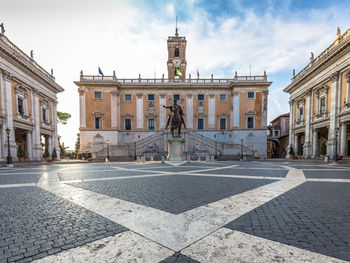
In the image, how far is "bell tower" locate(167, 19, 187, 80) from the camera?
4066 cm

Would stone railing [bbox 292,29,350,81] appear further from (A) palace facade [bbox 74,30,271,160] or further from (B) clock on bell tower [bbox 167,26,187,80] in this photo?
(B) clock on bell tower [bbox 167,26,187,80]

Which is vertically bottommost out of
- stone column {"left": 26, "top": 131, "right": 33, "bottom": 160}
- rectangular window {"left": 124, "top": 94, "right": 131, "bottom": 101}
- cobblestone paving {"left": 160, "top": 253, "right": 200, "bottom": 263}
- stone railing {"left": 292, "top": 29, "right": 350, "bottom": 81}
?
stone column {"left": 26, "top": 131, "right": 33, "bottom": 160}

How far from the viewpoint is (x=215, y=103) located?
32656 millimetres

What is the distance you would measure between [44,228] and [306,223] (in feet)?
13.9

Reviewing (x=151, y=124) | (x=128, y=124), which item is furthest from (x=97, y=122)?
(x=151, y=124)

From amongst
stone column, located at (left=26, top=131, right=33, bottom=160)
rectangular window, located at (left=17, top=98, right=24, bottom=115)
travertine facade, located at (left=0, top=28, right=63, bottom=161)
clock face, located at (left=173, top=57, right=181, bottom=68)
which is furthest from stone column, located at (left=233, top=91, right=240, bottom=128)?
rectangular window, located at (left=17, top=98, right=24, bottom=115)

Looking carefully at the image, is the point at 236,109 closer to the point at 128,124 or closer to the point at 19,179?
the point at 128,124

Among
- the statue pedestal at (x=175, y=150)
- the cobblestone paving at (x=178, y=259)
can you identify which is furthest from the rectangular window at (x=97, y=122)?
the cobblestone paving at (x=178, y=259)

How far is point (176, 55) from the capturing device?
41.5 metres

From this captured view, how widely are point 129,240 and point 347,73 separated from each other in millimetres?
25613

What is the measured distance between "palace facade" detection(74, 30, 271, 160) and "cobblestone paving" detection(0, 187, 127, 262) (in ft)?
88.8

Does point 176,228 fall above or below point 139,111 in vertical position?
below

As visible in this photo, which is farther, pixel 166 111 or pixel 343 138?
pixel 166 111

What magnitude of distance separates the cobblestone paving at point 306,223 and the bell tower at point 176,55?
40464mm
